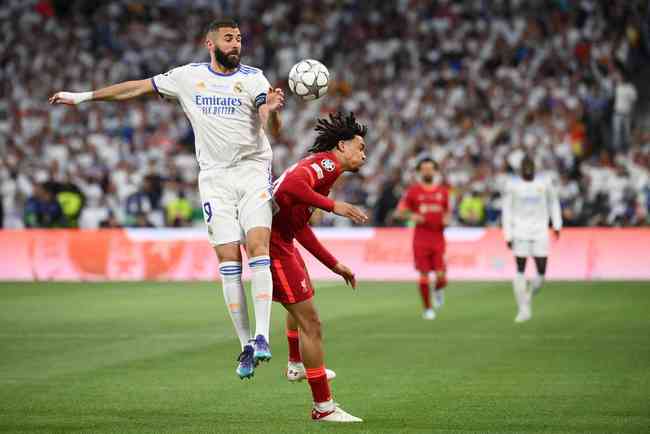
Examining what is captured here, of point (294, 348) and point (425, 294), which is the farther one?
point (425, 294)

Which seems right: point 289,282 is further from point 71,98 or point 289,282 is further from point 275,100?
point 71,98

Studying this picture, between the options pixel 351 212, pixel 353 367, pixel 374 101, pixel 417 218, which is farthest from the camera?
pixel 374 101

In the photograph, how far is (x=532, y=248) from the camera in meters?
19.4

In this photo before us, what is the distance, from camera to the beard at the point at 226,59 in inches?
412

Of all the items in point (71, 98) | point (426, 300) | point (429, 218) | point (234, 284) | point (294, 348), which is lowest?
point (426, 300)

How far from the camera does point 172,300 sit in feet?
73.8

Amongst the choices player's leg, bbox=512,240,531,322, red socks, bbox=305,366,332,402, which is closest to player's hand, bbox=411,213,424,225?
player's leg, bbox=512,240,531,322

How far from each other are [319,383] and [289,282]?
2.80 feet

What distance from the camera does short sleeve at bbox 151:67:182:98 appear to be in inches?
417

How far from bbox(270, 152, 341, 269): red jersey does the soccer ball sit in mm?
542

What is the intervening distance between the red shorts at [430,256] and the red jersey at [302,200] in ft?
32.6

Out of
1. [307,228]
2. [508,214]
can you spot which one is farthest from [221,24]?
[508,214]

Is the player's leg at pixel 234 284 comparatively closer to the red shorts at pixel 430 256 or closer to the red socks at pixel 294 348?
the red socks at pixel 294 348

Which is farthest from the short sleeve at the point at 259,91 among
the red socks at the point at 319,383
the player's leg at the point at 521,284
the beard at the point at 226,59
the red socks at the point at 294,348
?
the player's leg at the point at 521,284
